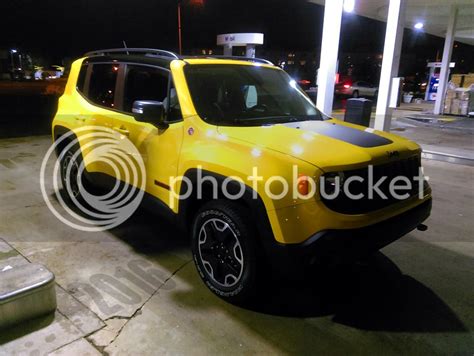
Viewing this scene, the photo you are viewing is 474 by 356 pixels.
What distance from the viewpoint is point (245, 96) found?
154 inches

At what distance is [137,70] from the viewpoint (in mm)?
4164

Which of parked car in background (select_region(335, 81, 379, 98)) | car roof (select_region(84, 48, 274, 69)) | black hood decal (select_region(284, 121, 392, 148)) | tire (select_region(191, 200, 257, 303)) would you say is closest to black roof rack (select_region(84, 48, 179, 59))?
car roof (select_region(84, 48, 274, 69))

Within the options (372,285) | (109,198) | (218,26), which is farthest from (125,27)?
(372,285)

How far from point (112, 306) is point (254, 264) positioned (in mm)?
1167

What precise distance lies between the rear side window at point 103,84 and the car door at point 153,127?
0.20m

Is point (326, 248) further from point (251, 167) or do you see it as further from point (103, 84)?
point (103, 84)

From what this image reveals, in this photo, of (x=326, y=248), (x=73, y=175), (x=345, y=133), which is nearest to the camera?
(x=326, y=248)

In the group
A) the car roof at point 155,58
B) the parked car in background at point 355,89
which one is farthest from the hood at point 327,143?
the parked car in background at point 355,89

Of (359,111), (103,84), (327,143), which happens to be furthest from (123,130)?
(359,111)

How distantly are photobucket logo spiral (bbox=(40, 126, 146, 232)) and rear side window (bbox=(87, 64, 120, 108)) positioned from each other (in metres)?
0.33

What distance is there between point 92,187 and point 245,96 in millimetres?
2727

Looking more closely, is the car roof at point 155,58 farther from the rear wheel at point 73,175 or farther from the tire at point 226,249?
the tire at point 226,249

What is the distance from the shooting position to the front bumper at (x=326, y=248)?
8.79ft

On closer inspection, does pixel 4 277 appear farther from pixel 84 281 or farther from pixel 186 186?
pixel 186 186
